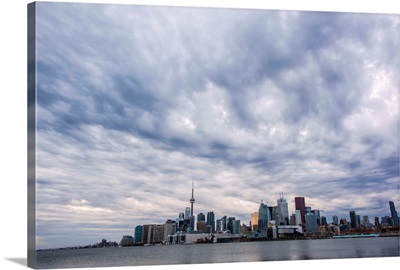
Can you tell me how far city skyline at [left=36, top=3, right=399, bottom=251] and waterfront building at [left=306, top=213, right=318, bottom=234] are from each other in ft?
17.4

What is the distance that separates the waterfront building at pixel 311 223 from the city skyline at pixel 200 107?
17.4ft

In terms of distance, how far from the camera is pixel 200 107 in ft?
44.1

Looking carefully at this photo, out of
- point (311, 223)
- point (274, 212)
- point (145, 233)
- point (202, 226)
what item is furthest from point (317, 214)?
point (145, 233)

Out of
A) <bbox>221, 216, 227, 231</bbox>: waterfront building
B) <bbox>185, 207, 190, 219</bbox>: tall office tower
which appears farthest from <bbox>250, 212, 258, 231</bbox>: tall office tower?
<bbox>185, 207, 190, 219</bbox>: tall office tower

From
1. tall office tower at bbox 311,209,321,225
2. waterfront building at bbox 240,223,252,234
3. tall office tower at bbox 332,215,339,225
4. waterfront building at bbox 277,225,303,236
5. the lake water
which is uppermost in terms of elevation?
tall office tower at bbox 311,209,321,225

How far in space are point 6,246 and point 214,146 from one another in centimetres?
725

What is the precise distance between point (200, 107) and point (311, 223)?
43.0 ft

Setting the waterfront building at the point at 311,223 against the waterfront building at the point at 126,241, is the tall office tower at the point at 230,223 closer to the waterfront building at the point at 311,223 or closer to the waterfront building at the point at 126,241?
the waterfront building at the point at 311,223

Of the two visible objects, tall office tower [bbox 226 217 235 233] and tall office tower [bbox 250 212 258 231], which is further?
tall office tower [bbox 250 212 258 231]

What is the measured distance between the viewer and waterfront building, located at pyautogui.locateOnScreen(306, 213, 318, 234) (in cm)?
2170

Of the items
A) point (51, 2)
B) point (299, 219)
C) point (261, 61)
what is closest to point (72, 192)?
point (51, 2)

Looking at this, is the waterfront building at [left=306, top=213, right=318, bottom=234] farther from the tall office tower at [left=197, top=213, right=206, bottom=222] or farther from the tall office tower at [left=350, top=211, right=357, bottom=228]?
the tall office tower at [left=197, top=213, right=206, bottom=222]

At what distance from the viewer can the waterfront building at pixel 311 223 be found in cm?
2170

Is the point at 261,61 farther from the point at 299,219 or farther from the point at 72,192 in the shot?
the point at 299,219
